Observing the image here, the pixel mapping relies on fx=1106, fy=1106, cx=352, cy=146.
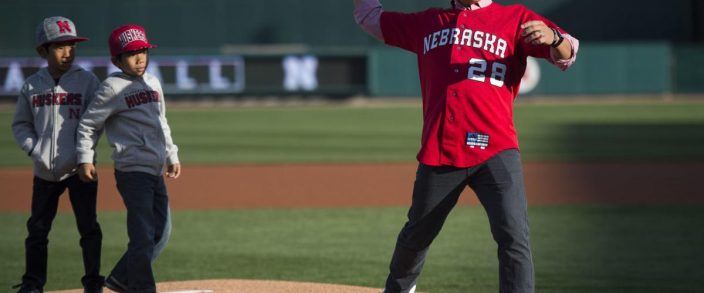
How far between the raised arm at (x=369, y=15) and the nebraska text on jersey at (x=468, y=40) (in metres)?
0.34

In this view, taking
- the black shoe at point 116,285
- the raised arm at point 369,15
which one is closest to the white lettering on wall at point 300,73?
the black shoe at point 116,285

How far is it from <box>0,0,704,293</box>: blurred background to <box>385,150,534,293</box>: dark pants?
6.12 feet

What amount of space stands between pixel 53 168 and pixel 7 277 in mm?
1939

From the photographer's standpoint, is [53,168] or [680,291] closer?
[53,168]

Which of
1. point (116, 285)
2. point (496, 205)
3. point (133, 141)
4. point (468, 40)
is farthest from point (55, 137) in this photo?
point (496, 205)

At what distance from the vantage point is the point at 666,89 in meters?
27.2

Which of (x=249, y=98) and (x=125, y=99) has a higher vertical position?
(x=125, y=99)

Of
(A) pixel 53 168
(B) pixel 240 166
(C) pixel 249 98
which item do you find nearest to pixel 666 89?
(C) pixel 249 98

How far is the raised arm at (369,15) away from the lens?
512cm

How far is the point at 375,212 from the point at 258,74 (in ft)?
56.3

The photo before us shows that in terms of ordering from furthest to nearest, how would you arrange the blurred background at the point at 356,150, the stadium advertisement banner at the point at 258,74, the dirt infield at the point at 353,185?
the stadium advertisement banner at the point at 258,74
the dirt infield at the point at 353,185
the blurred background at the point at 356,150

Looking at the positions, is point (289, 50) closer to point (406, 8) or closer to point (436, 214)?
point (406, 8)

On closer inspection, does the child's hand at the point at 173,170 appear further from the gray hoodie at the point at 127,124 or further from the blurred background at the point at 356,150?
the blurred background at the point at 356,150

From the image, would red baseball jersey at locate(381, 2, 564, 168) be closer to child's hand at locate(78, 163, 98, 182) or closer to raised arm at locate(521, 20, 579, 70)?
raised arm at locate(521, 20, 579, 70)
